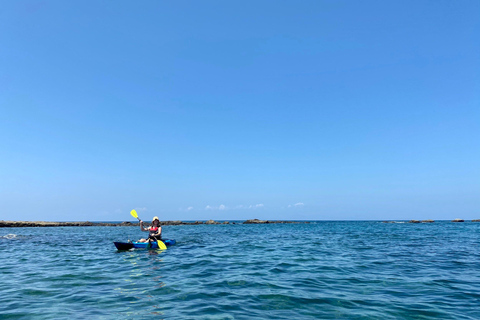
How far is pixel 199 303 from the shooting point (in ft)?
29.8

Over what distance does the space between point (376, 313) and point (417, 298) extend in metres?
2.57

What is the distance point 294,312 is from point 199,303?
119 inches

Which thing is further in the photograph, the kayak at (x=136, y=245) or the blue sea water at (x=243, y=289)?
the kayak at (x=136, y=245)

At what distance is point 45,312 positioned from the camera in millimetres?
8266

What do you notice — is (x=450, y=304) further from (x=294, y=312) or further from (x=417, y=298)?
(x=294, y=312)

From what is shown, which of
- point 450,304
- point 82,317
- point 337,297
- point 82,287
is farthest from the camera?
point 82,287

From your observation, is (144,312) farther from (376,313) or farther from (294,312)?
(376,313)

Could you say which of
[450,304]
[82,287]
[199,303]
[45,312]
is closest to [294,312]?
[199,303]

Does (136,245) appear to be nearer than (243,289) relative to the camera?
No

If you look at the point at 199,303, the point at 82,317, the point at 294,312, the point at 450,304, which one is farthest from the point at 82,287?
the point at 450,304

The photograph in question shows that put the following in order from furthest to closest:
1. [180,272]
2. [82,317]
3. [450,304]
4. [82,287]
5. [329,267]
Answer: [329,267] < [180,272] < [82,287] < [450,304] < [82,317]

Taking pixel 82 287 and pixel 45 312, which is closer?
pixel 45 312

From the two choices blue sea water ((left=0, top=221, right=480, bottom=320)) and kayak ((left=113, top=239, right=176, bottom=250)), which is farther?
kayak ((left=113, top=239, right=176, bottom=250))

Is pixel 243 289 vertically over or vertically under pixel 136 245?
over
